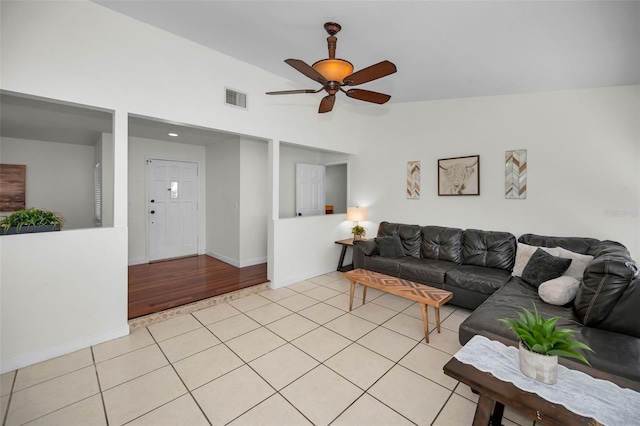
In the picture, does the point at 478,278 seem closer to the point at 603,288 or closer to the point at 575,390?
the point at 603,288

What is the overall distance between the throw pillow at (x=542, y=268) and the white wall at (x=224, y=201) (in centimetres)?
443

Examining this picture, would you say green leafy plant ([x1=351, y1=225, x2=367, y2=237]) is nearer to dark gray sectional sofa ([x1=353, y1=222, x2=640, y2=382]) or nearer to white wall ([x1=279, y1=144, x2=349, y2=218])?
dark gray sectional sofa ([x1=353, y1=222, x2=640, y2=382])

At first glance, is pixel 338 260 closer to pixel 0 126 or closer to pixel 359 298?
pixel 359 298

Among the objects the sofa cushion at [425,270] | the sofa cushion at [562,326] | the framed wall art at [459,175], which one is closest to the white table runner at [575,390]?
the sofa cushion at [562,326]

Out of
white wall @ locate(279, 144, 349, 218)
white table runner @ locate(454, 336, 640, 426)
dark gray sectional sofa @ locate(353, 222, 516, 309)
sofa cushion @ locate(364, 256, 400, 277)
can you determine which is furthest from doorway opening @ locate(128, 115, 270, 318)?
white table runner @ locate(454, 336, 640, 426)

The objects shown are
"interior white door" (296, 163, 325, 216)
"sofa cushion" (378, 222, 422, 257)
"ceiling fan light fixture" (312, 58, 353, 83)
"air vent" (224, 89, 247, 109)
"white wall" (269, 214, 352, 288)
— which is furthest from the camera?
"interior white door" (296, 163, 325, 216)

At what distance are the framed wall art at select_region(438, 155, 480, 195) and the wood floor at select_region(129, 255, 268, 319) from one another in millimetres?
3317

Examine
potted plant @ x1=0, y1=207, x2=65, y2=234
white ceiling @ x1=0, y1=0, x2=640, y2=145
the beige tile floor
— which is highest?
white ceiling @ x1=0, y1=0, x2=640, y2=145

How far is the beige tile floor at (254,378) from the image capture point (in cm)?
173

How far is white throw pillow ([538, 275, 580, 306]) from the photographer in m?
2.37

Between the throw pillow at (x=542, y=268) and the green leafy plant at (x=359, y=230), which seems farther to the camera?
the green leafy plant at (x=359, y=230)

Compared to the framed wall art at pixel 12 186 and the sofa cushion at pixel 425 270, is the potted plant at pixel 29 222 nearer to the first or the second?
the framed wall art at pixel 12 186

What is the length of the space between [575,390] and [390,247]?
297 cm

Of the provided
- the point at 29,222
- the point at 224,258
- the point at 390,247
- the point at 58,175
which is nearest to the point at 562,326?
the point at 390,247
